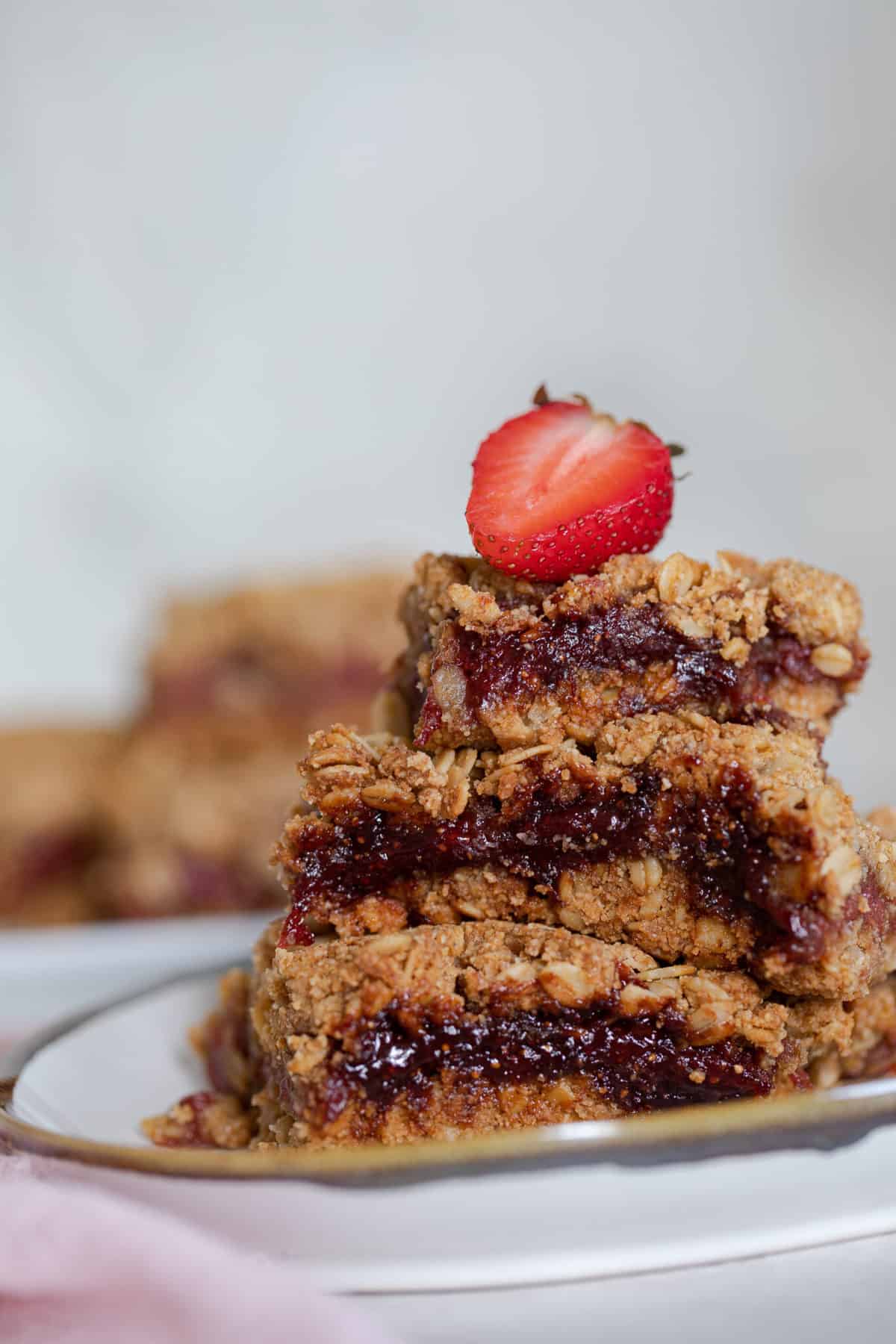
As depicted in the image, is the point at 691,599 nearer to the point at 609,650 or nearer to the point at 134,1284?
the point at 609,650

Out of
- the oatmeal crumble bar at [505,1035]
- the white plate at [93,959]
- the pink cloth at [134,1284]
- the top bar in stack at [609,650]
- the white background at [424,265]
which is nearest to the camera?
the pink cloth at [134,1284]

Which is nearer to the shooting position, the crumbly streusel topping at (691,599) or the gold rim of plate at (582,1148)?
the gold rim of plate at (582,1148)

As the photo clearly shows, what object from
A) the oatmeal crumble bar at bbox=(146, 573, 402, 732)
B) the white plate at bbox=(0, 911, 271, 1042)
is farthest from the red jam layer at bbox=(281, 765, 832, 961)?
the oatmeal crumble bar at bbox=(146, 573, 402, 732)

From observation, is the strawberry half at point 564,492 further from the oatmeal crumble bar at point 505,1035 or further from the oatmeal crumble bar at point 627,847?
the oatmeal crumble bar at point 505,1035

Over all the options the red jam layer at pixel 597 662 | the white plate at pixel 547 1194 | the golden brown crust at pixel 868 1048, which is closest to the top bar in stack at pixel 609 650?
the red jam layer at pixel 597 662

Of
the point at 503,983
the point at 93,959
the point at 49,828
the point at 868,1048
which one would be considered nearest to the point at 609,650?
the point at 503,983

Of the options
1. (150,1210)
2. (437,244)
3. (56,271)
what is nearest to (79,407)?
(56,271)
